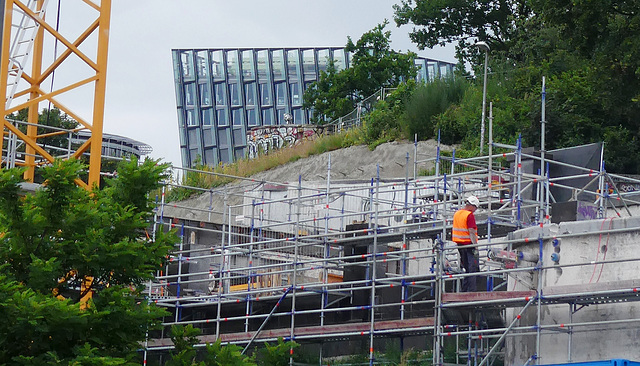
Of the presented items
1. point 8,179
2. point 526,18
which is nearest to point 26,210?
point 8,179

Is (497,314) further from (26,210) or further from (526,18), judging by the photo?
(526,18)

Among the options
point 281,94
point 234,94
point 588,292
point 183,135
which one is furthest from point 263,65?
point 588,292

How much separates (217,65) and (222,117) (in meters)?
3.58

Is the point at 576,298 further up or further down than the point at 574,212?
further down

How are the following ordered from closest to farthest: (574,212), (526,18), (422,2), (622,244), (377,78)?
(622,244) < (574,212) < (526,18) < (422,2) < (377,78)

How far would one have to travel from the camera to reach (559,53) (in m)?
35.4

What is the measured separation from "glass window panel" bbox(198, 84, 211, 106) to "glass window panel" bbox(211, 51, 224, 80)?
3.22 ft

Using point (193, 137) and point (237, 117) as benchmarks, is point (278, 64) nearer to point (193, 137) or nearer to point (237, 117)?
point (237, 117)

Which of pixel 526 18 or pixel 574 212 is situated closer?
pixel 574 212

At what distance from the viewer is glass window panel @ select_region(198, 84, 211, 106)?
74000 mm

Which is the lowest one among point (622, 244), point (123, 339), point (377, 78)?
point (123, 339)

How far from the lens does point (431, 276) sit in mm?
18906

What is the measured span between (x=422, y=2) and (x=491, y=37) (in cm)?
354

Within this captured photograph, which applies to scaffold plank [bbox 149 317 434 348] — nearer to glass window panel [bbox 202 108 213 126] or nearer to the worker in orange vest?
the worker in orange vest
